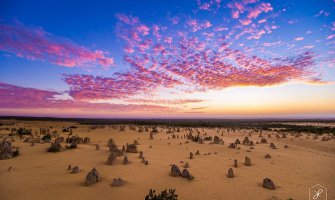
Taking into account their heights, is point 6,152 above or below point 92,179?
above

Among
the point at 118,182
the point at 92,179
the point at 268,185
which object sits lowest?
the point at 268,185

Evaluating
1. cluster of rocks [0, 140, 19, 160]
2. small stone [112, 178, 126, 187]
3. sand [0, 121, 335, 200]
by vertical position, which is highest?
cluster of rocks [0, 140, 19, 160]

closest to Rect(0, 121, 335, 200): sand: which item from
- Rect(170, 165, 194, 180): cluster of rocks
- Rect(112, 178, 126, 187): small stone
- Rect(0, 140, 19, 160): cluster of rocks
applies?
Rect(112, 178, 126, 187): small stone

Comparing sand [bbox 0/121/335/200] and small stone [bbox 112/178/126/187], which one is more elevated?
small stone [bbox 112/178/126/187]

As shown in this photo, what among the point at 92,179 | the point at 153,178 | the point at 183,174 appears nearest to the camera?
the point at 92,179

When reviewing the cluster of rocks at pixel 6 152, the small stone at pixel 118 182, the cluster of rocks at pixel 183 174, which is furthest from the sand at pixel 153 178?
the cluster of rocks at pixel 6 152

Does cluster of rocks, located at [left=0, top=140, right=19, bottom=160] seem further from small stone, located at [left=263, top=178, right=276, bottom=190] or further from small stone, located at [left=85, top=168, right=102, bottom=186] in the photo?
small stone, located at [left=263, top=178, right=276, bottom=190]

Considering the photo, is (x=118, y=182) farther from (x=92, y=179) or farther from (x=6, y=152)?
(x=6, y=152)

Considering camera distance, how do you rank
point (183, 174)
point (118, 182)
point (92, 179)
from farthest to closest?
1. point (183, 174)
2. point (92, 179)
3. point (118, 182)

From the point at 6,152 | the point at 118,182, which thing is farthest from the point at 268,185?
the point at 6,152

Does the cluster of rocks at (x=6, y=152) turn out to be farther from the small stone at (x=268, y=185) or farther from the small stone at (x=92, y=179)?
the small stone at (x=268, y=185)

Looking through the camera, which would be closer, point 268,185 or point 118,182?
point 118,182
